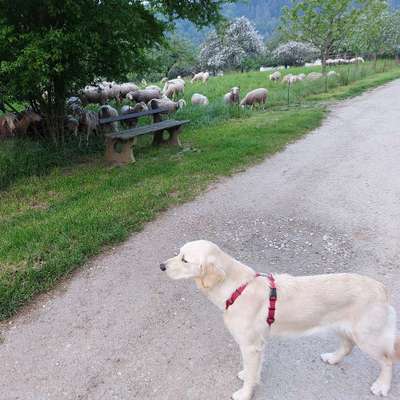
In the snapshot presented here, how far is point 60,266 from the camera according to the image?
4.53 m

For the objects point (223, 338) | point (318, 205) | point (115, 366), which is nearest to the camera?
point (115, 366)

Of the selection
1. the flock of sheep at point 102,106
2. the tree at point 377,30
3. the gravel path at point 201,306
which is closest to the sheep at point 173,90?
the flock of sheep at point 102,106

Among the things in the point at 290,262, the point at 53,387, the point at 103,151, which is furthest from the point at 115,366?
the point at 103,151

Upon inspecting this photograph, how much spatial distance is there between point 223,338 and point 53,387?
1439 mm

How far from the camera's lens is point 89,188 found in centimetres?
720

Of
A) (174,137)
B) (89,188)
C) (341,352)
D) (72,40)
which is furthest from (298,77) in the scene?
(341,352)

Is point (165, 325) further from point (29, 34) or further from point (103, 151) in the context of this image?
point (103, 151)

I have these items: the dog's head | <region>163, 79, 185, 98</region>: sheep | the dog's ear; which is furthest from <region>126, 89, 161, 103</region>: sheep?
the dog's ear

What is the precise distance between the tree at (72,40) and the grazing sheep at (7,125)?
82cm

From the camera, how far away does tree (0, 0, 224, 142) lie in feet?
22.3

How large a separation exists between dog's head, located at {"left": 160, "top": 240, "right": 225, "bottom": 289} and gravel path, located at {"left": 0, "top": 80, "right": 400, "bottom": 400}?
922 millimetres

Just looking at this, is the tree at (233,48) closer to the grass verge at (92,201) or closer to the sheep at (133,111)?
the sheep at (133,111)

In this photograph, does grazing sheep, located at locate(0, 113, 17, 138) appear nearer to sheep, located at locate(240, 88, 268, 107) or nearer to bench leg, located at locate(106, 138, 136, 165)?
bench leg, located at locate(106, 138, 136, 165)

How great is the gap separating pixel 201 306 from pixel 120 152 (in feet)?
18.6
